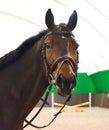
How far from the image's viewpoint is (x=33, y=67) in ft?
12.5

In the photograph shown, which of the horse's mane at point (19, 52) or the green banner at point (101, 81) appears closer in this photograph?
the horse's mane at point (19, 52)

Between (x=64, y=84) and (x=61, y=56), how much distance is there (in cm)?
28

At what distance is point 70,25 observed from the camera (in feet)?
12.3

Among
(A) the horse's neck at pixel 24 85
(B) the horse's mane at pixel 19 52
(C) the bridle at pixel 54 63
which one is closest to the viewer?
(C) the bridle at pixel 54 63

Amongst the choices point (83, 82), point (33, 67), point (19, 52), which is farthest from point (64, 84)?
point (83, 82)

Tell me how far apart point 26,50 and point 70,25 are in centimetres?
50

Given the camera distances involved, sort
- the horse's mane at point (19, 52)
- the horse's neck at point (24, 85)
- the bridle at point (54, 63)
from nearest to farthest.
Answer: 1. the bridle at point (54, 63)
2. the horse's neck at point (24, 85)
3. the horse's mane at point (19, 52)

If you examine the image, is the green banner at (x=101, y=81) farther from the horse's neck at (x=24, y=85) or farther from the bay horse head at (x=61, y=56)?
the bay horse head at (x=61, y=56)

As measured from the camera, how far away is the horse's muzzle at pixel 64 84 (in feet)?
10.8

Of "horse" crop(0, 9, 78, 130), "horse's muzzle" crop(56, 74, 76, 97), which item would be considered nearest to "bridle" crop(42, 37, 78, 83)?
"horse" crop(0, 9, 78, 130)

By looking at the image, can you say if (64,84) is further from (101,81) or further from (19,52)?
(101,81)

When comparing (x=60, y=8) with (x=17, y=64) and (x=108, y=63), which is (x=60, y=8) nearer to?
(x=108, y=63)

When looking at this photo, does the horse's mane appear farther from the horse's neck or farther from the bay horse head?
the bay horse head

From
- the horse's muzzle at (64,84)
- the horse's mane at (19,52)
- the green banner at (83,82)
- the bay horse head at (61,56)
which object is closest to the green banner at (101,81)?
the green banner at (83,82)
